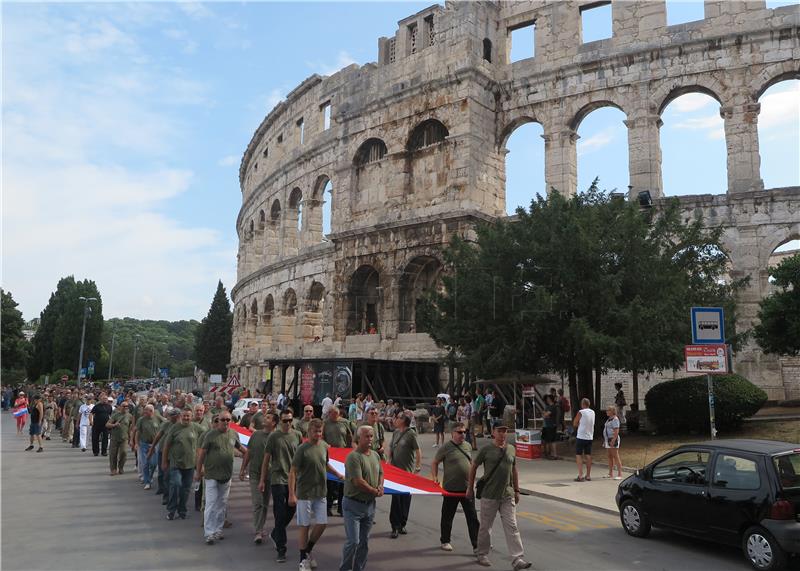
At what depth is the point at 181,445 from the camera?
942 cm

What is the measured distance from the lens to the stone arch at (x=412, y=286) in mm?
26802

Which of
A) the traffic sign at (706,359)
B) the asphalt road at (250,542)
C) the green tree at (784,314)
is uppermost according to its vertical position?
the green tree at (784,314)

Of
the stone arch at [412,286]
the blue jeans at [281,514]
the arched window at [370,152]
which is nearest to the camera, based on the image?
the blue jeans at [281,514]

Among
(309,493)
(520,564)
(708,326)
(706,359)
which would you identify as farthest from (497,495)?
(708,326)

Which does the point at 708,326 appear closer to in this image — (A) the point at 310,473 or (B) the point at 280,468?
(A) the point at 310,473

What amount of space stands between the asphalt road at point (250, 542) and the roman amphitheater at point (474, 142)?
11.1 metres

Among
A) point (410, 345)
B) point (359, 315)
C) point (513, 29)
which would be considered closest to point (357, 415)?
point (410, 345)

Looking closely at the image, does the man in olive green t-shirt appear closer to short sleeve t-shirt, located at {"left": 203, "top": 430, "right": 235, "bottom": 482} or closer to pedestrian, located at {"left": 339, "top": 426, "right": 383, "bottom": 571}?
short sleeve t-shirt, located at {"left": 203, "top": 430, "right": 235, "bottom": 482}

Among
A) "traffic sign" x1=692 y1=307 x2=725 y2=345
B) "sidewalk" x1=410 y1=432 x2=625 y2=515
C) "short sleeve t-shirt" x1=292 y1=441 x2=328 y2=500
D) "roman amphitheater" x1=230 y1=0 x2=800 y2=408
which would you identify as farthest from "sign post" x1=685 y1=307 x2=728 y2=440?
"roman amphitheater" x1=230 y1=0 x2=800 y2=408

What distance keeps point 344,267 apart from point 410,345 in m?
5.36

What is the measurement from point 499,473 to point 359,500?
5.42ft

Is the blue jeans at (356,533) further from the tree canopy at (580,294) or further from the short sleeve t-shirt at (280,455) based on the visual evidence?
the tree canopy at (580,294)

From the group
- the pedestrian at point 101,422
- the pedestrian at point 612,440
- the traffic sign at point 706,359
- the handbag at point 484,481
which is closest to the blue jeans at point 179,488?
the handbag at point 484,481

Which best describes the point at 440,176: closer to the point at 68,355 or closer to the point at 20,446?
the point at 20,446
